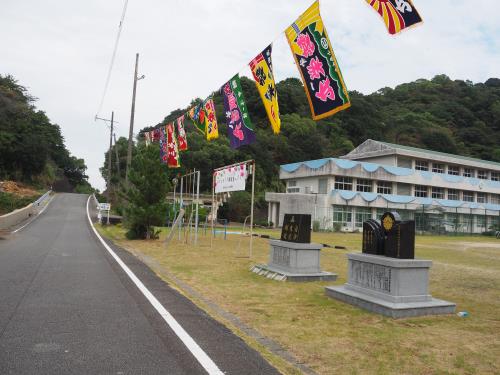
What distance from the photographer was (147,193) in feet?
67.8

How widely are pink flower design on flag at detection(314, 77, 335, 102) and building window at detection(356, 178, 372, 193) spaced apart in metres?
44.4

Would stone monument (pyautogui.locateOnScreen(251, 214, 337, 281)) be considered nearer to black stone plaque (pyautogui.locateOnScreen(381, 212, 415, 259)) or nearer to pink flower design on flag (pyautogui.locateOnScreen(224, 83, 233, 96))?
black stone plaque (pyautogui.locateOnScreen(381, 212, 415, 259))

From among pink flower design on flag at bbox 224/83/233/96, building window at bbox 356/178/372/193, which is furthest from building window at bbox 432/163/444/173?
pink flower design on flag at bbox 224/83/233/96

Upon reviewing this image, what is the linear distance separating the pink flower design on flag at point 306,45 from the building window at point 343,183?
137ft

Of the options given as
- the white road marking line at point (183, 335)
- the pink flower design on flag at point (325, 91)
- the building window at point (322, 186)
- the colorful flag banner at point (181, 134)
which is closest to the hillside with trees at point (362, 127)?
the building window at point (322, 186)

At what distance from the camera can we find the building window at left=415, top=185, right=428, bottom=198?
55.7 meters

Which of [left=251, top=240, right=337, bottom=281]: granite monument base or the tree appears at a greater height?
the tree

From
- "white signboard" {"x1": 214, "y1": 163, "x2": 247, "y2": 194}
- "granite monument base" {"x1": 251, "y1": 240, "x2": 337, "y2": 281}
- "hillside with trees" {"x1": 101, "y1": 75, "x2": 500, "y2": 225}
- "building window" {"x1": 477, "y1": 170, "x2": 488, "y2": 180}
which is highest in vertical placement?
"hillside with trees" {"x1": 101, "y1": 75, "x2": 500, "y2": 225}

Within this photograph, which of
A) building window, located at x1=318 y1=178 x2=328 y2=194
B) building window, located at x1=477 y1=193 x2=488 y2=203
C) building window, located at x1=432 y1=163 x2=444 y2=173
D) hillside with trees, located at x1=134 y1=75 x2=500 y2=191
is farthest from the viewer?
building window, located at x1=477 y1=193 x2=488 y2=203

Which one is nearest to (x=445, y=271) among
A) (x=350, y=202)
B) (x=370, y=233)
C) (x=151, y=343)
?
(x=370, y=233)

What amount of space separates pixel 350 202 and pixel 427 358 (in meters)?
45.0

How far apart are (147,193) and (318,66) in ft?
45.4

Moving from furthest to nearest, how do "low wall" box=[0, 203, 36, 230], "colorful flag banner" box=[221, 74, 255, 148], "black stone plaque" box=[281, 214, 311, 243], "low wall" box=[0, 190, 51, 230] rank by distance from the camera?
"low wall" box=[0, 190, 51, 230], "low wall" box=[0, 203, 36, 230], "colorful flag banner" box=[221, 74, 255, 148], "black stone plaque" box=[281, 214, 311, 243]

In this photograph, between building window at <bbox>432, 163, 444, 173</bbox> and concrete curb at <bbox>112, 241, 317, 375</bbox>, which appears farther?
building window at <bbox>432, 163, 444, 173</bbox>
